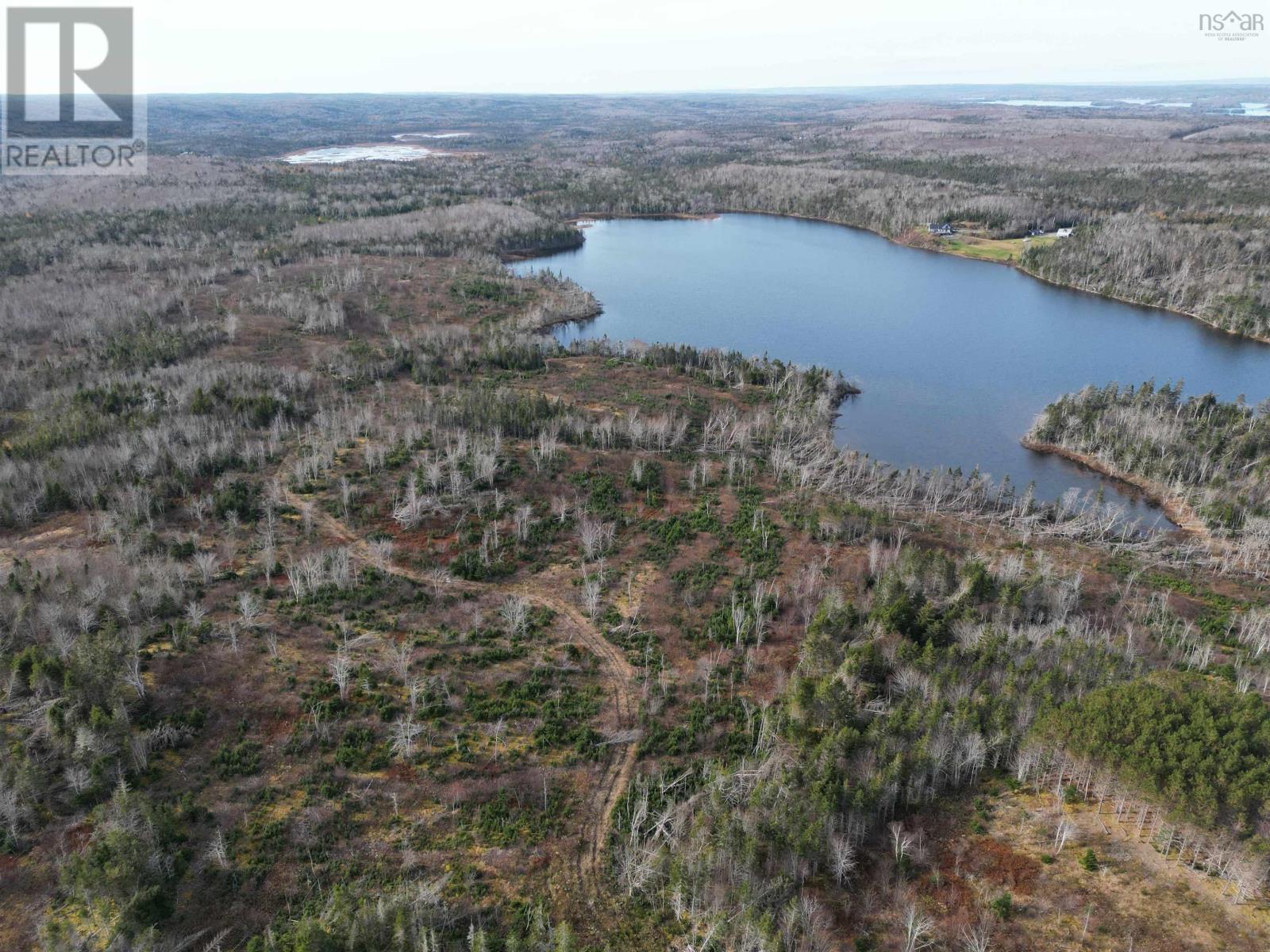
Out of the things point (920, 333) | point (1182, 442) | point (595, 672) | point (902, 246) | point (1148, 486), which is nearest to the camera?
point (595, 672)

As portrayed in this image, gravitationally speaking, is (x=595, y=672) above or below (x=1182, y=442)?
below

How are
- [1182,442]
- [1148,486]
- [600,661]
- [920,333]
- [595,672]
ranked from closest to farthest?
[595,672] → [600,661] → [1148,486] → [1182,442] → [920,333]

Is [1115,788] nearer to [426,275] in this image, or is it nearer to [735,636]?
[735,636]

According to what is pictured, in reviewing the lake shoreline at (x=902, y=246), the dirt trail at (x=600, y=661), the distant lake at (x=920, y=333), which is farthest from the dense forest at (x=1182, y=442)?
the dirt trail at (x=600, y=661)

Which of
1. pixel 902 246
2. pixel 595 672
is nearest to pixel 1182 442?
pixel 595 672

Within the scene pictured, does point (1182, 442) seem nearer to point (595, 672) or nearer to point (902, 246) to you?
point (595, 672)

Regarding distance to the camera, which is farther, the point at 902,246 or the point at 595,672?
the point at 902,246
